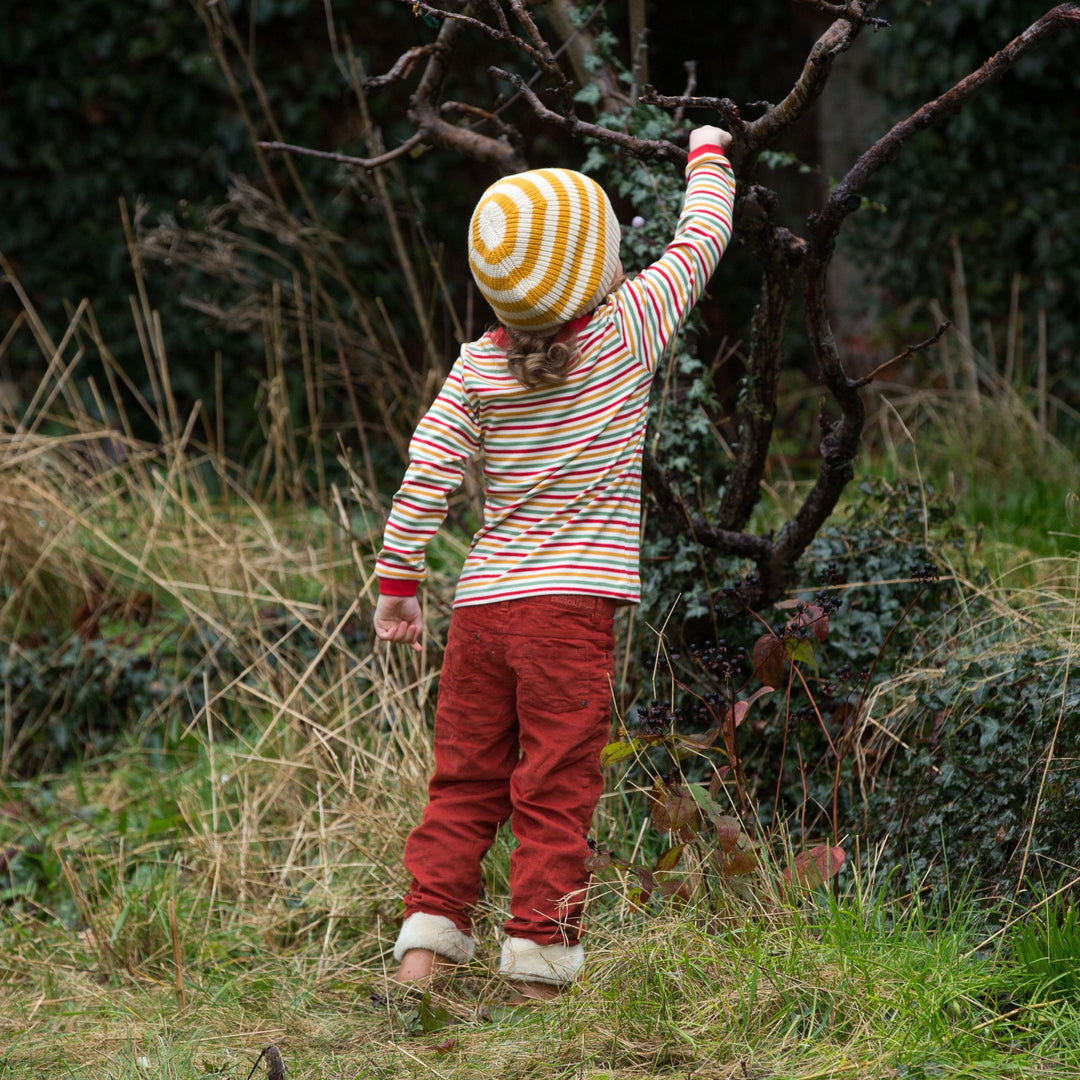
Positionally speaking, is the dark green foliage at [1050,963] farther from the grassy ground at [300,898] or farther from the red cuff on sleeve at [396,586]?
the red cuff on sleeve at [396,586]

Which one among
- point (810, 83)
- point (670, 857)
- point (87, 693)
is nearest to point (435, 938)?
point (670, 857)

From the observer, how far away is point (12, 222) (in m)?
6.23

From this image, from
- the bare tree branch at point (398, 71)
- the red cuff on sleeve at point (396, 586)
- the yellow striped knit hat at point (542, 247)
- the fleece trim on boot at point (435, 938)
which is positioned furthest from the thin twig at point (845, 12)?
the fleece trim on boot at point (435, 938)

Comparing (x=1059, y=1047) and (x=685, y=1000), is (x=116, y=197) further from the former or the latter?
(x=1059, y=1047)

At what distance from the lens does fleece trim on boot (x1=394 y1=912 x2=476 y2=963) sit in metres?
2.56

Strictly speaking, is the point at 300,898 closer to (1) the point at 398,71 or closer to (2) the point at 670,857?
(2) the point at 670,857

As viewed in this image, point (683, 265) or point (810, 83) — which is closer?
point (810, 83)

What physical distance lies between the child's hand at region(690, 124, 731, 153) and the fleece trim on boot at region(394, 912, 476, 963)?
1680 millimetres

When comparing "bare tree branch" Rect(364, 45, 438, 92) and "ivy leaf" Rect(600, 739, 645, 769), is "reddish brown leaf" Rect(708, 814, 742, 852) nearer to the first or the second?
"ivy leaf" Rect(600, 739, 645, 769)

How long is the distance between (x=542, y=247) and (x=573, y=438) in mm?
376

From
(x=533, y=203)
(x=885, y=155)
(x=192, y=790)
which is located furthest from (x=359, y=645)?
(x=885, y=155)

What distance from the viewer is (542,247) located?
2393 millimetres

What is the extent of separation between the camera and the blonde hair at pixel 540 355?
2412mm

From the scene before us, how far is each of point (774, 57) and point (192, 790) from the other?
520 centimetres
